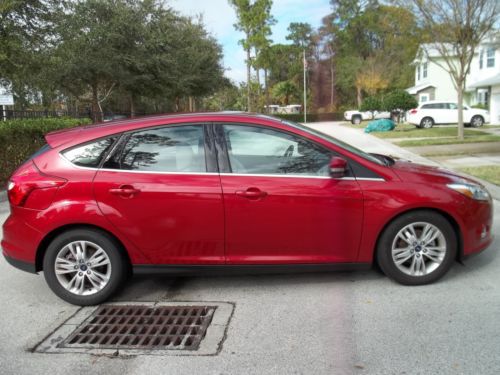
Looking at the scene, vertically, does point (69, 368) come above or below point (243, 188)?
below

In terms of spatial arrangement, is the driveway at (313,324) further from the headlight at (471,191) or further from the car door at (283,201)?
the headlight at (471,191)

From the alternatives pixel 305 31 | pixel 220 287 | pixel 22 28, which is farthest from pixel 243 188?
pixel 305 31

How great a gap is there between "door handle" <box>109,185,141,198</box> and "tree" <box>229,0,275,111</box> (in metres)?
45.8

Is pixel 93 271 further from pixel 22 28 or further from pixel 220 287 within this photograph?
pixel 22 28

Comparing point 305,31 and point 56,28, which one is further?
point 305,31

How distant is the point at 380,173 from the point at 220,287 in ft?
6.07

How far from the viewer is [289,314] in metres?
3.81

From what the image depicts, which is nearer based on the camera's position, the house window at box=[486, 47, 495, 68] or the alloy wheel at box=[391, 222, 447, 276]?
the alloy wheel at box=[391, 222, 447, 276]

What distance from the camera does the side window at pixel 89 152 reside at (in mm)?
4082

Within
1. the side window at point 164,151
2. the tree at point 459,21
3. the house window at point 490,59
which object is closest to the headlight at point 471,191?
the side window at point 164,151

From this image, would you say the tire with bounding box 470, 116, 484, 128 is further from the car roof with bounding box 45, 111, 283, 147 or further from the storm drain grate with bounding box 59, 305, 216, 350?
the storm drain grate with bounding box 59, 305, 216, 350

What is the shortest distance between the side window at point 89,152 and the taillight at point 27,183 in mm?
226

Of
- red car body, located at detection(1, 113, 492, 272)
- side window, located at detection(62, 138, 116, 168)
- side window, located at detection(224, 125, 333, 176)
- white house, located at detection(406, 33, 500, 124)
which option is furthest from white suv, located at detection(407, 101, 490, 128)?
side window, located at detection(62, 138, 116, 168)

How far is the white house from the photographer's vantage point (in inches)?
910
